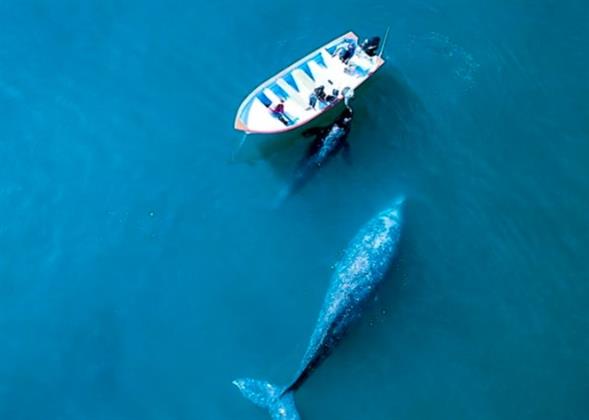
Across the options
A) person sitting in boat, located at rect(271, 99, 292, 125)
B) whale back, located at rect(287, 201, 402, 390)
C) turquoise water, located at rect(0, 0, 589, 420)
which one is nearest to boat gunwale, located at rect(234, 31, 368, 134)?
person sitting in boat, located at rect(271, 99, 292, 125)

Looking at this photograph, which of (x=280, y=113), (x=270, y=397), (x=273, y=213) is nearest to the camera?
(x=270, y=397)

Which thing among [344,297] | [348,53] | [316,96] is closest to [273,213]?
[344,297]

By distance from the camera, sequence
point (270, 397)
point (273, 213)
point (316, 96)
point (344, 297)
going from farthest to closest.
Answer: point (316, 96) < point (273, 213) < point (344, 297) < point (270, 397)

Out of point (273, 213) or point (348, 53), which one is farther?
point (348, 53)

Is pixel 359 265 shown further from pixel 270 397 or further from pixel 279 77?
pixel 279 77

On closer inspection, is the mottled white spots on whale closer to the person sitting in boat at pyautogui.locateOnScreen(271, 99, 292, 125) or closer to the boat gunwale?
the boat gunwale

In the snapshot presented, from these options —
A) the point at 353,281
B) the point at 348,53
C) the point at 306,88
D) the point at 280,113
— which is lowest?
the point at 353,281
